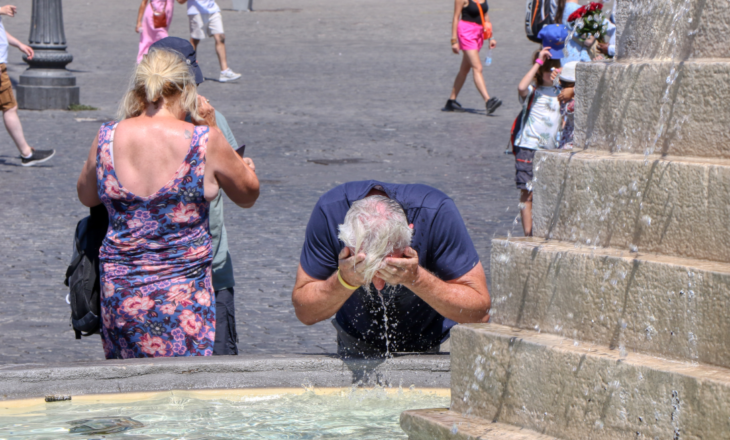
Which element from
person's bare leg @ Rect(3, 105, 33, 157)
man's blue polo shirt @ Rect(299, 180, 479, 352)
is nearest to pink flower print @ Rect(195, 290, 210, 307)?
man's blue polo shirt @ Rect(299, 180, 479, 352)

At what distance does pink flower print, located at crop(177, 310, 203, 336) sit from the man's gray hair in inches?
30.5

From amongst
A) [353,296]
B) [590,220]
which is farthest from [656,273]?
[353,296]

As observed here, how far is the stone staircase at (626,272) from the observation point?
7.67ft

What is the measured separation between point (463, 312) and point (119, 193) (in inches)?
47.6

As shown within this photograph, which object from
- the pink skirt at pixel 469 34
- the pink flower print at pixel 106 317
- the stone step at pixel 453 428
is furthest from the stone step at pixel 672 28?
the pink skirt at pixel 469 34

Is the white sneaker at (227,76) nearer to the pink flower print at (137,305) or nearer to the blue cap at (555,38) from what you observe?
the blue cap at (555,38)

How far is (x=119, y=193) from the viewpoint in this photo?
3355 millimetres

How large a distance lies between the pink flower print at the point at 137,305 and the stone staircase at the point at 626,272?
1.05 metres

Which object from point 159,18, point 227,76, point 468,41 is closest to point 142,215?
point 468,41

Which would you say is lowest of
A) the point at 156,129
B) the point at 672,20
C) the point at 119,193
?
the point at 119,193

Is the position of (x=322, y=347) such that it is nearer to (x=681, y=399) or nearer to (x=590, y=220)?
(x=590, y=220)

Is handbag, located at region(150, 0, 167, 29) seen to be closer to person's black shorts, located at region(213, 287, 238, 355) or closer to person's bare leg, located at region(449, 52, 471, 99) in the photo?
person's bare leg, located at region(449, 52, 471, 99)

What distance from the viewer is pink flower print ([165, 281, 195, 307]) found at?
3.41 m

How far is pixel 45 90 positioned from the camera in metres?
11.9
